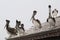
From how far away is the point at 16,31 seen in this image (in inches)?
281

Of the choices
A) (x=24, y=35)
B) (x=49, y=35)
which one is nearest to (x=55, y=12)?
(x=24, y=35)

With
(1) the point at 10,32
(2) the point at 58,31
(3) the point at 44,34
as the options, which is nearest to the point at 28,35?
(3) the point at 44,34

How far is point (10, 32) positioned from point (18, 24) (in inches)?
13.8

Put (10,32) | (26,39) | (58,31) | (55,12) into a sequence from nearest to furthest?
(58,31), (26,39), (10,32), (55,12)

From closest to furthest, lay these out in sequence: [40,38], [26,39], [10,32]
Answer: [40,38] < [26,39] < [10,32]

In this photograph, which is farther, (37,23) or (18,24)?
(18,24)

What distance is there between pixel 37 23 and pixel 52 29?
130 cm

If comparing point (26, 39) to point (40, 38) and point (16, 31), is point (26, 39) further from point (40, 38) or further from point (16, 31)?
point (16, 31)

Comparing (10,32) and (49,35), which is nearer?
(49,35)

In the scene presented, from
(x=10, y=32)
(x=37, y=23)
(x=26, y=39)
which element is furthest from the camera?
(x=10, y=32)

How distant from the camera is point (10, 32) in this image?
7.12 meters

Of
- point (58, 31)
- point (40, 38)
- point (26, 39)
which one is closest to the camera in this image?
point (58, 31)

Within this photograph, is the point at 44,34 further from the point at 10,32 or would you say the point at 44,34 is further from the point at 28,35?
the point at 10,32

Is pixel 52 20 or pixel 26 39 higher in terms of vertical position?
pixel 52 20
